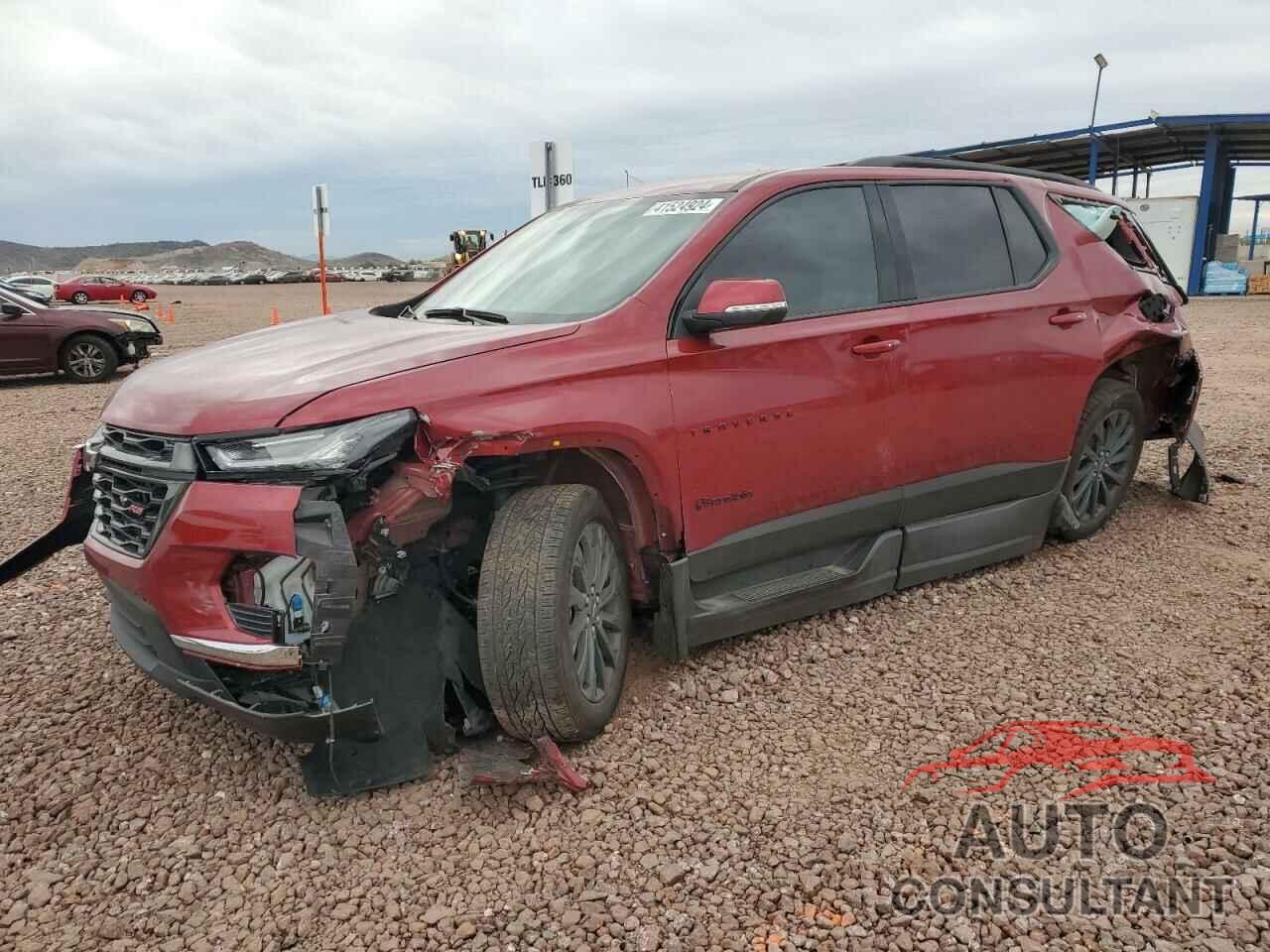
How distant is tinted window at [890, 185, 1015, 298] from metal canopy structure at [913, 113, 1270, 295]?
70.1ft

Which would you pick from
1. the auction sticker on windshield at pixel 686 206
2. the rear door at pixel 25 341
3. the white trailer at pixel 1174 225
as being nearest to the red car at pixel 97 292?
the rear door at pixel 25 341

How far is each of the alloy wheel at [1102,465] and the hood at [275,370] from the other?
3.10 metres

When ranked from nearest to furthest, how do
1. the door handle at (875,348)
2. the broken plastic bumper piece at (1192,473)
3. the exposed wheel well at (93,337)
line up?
1. the door handle at (875,348)
2. the broken plastic bumper piece at (1192,473)
3. the exposed wheel well at (93,337)

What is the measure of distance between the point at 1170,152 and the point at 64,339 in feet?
106

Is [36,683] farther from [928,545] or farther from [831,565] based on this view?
[928,545]

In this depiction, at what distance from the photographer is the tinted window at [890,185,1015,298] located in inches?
156

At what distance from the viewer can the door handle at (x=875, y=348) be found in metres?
3.63

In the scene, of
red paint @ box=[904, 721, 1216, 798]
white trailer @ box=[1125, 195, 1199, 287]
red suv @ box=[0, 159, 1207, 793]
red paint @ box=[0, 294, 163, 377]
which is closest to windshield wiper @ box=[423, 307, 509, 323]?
red suv @ box=[0, 159, 1207, 793]

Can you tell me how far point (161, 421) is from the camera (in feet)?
8.86

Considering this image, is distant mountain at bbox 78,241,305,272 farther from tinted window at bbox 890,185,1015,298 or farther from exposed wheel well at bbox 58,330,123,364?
tinted window at bbox 890,185,1015,298

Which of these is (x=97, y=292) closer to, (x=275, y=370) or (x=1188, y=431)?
(x=275, y=370)

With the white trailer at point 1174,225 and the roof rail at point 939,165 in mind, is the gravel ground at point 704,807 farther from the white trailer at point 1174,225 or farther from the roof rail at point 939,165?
the white trailer at point 1174,225

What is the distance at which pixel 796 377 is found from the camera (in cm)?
347

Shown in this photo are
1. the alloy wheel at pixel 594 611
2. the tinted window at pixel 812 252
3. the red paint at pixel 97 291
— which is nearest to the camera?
the alloy wheel at pixel 594 611
